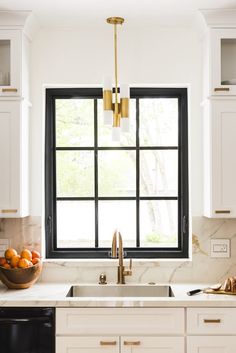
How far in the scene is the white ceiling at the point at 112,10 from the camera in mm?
2906

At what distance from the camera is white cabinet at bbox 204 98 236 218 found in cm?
303

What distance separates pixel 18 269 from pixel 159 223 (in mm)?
1054

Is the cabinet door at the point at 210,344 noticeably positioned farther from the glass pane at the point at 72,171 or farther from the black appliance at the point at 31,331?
the glass pane at the point at 72,171

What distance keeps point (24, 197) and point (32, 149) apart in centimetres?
37

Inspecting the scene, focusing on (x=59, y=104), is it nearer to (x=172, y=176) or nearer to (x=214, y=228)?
(x=172, y=176)

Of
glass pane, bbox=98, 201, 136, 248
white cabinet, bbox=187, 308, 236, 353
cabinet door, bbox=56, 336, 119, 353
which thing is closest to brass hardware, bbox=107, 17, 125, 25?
glass pane, bbox=98, 201, 136, 248

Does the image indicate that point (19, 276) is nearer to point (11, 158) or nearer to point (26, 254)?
point (26, 254)

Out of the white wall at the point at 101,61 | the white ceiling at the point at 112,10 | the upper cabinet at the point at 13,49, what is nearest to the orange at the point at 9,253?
the white wall at the point at 101,61

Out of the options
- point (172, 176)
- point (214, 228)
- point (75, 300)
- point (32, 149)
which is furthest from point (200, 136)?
point (75, 300)

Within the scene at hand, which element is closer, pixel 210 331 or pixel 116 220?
pixel 210 331

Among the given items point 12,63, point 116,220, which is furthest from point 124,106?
point 116,220

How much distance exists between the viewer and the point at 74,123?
3480 millimetres

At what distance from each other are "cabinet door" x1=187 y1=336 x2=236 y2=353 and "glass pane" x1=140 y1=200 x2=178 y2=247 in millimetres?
832

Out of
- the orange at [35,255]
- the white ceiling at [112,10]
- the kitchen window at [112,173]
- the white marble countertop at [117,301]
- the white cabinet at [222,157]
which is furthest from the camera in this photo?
the kitchen window at [112,173]
